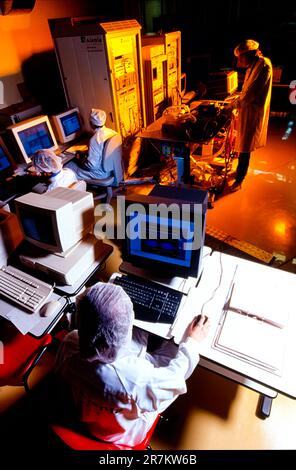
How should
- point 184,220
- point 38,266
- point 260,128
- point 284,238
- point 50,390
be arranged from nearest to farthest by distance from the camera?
point 50,390 → point 184,220 → point 38,266 → point 284,238 → point 260,128

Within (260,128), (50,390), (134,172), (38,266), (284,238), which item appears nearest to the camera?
(50,390)

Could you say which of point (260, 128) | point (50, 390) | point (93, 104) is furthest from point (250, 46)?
point (50, 390)

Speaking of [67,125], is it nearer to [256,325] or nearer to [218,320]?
[218,320]

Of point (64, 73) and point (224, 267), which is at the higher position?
point (64, 73)

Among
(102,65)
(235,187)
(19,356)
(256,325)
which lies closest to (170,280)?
(256,325)

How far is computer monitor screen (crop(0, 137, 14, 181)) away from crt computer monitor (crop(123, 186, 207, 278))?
178 cm

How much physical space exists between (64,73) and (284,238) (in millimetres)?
3282

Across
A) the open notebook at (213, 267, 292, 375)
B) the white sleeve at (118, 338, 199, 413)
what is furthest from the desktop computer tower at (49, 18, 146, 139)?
the white sleeve at (118, 338, 199, 413)

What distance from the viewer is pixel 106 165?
10.1ft

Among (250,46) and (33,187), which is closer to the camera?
(33,187)

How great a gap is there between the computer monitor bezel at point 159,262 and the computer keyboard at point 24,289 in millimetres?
482

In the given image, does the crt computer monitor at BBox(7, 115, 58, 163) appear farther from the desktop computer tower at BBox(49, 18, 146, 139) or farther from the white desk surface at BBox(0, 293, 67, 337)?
the white desk surface at BBox(0, 293, 67, 337)

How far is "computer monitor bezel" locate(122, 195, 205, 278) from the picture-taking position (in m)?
1.42

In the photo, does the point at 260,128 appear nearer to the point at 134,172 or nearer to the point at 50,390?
the point at 134,172
